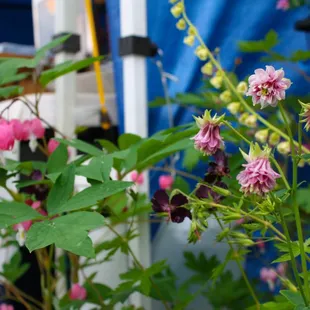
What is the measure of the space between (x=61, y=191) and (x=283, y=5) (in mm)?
1029

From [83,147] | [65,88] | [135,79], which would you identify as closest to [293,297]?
[83,147]

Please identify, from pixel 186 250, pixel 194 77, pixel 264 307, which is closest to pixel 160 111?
pixel 194 77

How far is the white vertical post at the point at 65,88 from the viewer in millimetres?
1620

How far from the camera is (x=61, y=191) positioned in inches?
25.6

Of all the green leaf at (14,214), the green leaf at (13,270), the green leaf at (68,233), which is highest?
the green leaf at (14,214)

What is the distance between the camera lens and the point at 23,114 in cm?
170

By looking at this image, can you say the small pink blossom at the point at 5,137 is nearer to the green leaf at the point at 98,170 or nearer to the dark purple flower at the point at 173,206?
the green leaf at the point at 98,170

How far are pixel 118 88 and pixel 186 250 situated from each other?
590 millimetres

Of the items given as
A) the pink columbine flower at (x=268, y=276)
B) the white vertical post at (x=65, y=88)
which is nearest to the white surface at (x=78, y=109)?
the white vertical post at (x=65, y=88)

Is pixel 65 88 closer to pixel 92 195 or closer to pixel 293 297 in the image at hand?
pixel 92 195

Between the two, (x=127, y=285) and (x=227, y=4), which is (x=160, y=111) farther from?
(x=127, y=285)

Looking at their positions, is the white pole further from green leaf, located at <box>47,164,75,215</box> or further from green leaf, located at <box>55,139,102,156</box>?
green leaf, located at <box>47,164,75,215</box>

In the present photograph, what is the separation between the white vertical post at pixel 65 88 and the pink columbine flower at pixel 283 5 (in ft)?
2.08

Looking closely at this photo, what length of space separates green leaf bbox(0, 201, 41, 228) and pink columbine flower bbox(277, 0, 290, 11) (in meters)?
1.05
